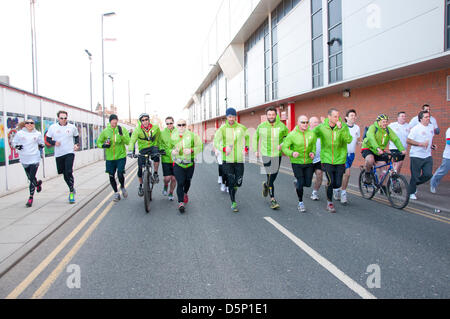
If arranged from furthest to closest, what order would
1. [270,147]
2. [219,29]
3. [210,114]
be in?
[210,114]
[219,29]
[270,147]

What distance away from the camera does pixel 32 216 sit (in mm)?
6379

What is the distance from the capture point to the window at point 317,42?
666 inches

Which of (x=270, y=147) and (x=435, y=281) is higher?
(x=270, y=147)

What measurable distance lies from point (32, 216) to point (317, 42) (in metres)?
15.7

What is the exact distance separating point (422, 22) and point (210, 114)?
154ft

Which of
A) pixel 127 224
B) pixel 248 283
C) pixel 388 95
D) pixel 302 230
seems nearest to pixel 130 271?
pixel 248 283

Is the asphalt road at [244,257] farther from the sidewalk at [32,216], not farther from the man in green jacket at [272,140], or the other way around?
the man in green jacket at [272,140]

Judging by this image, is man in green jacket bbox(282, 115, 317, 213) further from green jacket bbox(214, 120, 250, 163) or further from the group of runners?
green jacket bbox(214, 120, 250, 163)

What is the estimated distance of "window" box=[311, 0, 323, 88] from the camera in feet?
55.5

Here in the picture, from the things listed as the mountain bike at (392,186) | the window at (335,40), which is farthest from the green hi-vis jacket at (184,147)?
the window at (335,40)

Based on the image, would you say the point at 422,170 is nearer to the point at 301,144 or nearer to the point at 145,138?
the point at 301,144

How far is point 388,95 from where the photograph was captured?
12.7 metres

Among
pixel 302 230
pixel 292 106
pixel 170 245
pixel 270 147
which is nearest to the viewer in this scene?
pixel 170 245

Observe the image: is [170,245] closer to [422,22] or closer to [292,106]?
[422,22]
